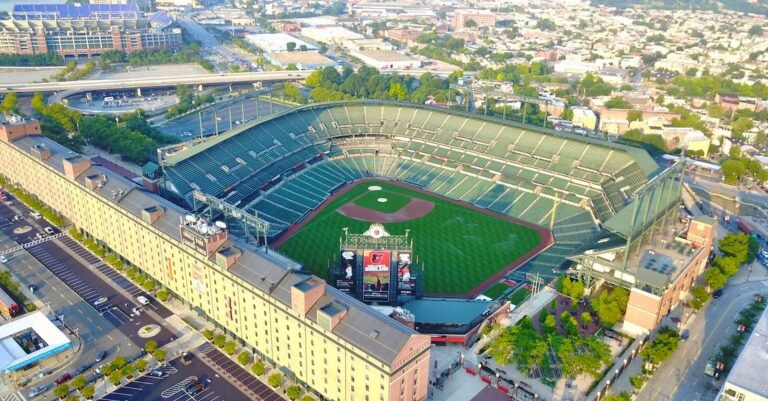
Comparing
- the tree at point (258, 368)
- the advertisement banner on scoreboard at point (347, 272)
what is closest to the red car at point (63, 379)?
the tree at point (258, 368)

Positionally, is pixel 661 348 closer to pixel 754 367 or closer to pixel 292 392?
pixel 754 367

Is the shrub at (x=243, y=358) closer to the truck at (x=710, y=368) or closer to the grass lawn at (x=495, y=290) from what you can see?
the grass lawn at (x=495, y=290)

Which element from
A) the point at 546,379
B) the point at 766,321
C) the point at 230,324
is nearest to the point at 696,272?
the point at 766,321

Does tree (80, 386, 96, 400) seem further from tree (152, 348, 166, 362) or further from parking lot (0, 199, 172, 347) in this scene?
parking lot (0, 199, 172, 347)

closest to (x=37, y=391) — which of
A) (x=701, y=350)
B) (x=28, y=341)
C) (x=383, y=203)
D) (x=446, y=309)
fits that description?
(x=28, y=341)

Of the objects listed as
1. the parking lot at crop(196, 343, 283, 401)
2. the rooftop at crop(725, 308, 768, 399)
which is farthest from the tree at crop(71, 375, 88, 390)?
the rooftop at crop(725, 308, 768, 399)
